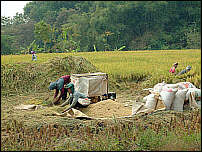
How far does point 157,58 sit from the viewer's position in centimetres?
894

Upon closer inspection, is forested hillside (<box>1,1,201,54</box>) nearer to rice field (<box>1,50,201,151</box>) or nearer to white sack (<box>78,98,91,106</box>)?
rice field (<box>1,50,201,151</box>)

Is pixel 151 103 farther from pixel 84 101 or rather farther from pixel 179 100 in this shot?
pixel 84 101

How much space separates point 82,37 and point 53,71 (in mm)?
4377

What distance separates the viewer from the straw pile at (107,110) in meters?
4.50

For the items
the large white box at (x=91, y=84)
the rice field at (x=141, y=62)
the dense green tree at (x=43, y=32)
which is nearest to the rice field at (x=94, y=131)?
the large white box at (x=91, y=84)

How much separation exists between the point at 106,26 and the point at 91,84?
169 inches

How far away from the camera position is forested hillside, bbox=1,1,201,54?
8.31 metres

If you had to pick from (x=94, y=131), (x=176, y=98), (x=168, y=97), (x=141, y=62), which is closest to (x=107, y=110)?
(x=168, y=97)

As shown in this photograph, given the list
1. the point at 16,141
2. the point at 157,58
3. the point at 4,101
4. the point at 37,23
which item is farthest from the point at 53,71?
the point at 37,23

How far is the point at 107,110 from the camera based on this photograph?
464cm

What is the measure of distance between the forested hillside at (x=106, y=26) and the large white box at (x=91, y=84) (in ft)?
7.79

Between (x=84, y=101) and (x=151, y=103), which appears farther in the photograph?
(x=84, y=101)

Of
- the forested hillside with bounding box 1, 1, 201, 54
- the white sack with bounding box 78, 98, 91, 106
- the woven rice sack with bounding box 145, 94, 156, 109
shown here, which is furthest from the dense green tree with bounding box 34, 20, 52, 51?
the woven rice sack with bounding box 145, 94, 156, 109

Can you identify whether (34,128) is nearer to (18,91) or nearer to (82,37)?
(18,91)
